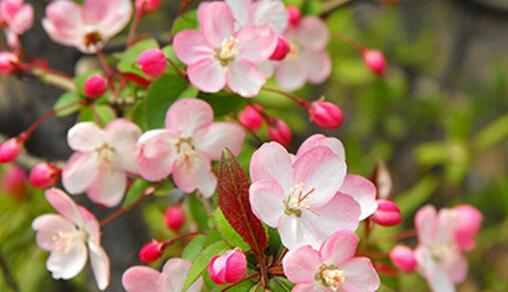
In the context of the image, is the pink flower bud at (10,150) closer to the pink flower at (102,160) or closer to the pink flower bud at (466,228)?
the pink flower at (102,160)

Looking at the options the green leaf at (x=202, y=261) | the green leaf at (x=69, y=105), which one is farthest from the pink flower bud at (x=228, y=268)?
the green leaf at (x=69, y=105)

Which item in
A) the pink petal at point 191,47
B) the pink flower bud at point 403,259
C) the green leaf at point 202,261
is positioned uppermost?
the pink petal at point 191,47

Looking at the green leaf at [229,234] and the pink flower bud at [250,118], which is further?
the pink flower bud at [250,118]

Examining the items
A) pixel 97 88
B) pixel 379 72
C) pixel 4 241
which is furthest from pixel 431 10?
pixel 97 88

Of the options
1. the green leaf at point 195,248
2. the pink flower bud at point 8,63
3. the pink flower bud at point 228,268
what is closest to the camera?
the pink flower bud at point 228,268

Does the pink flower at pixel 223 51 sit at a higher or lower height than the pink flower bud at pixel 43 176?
higher

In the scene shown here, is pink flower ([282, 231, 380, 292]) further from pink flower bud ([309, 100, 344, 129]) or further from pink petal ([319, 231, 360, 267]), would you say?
pink flower bud ([309, 100, 344, 129])

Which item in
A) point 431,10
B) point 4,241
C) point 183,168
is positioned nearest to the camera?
point 183,168

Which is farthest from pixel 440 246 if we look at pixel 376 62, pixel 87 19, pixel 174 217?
pixel 87 19

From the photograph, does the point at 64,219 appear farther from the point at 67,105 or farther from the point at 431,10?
the point at 431,10
